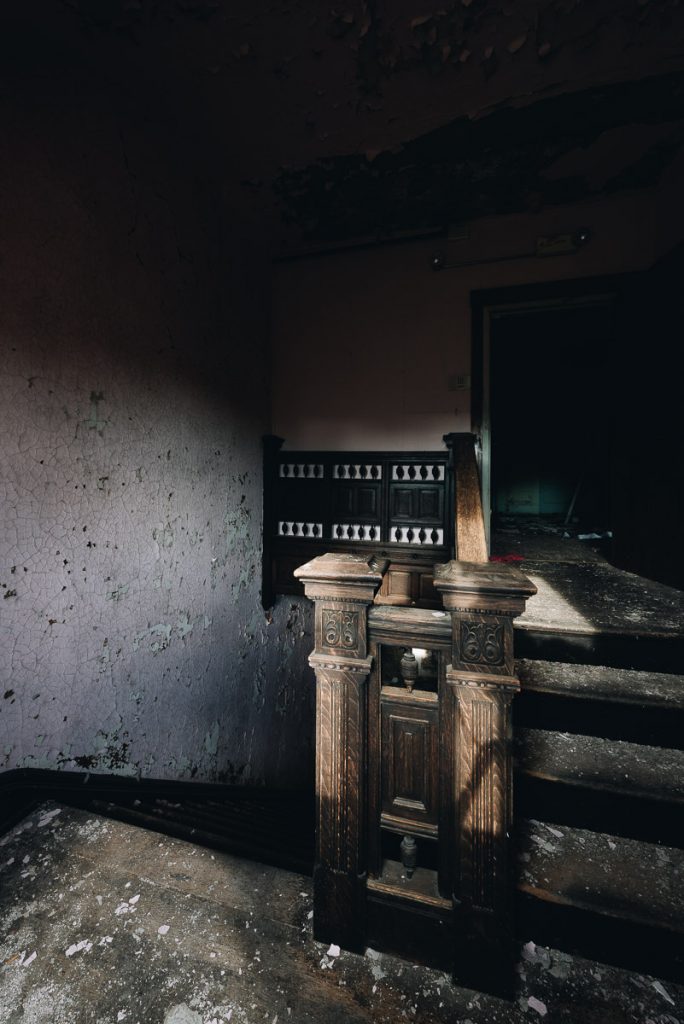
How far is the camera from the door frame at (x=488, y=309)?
346 centimetres

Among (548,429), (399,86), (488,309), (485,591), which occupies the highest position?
(399,86)

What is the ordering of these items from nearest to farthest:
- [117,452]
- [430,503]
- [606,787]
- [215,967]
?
[215,967] → [606,787] → [117,452] → [430,503]

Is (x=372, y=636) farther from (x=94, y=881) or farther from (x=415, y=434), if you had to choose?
(x=415, y=434)

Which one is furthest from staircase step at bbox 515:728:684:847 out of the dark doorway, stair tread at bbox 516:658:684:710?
the dark doorway

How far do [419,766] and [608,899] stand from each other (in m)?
0.62

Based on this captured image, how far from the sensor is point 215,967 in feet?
3.90

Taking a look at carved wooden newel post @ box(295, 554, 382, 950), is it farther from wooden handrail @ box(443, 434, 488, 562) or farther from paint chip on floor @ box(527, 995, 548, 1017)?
wooden handrail @ box(443, 434, 488, 562)

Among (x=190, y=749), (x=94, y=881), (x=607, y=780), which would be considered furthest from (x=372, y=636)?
(x=190, y=749)

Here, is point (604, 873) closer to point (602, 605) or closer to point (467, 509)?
point (602, 605)

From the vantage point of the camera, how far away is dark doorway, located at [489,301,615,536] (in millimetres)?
7195

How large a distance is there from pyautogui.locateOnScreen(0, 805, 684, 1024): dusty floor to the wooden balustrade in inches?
3.2

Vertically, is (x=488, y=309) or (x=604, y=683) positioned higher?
(x=488, y=309)

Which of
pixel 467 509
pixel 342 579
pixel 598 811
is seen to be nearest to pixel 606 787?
pixel 598 811

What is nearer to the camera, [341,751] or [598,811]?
[341,751]
